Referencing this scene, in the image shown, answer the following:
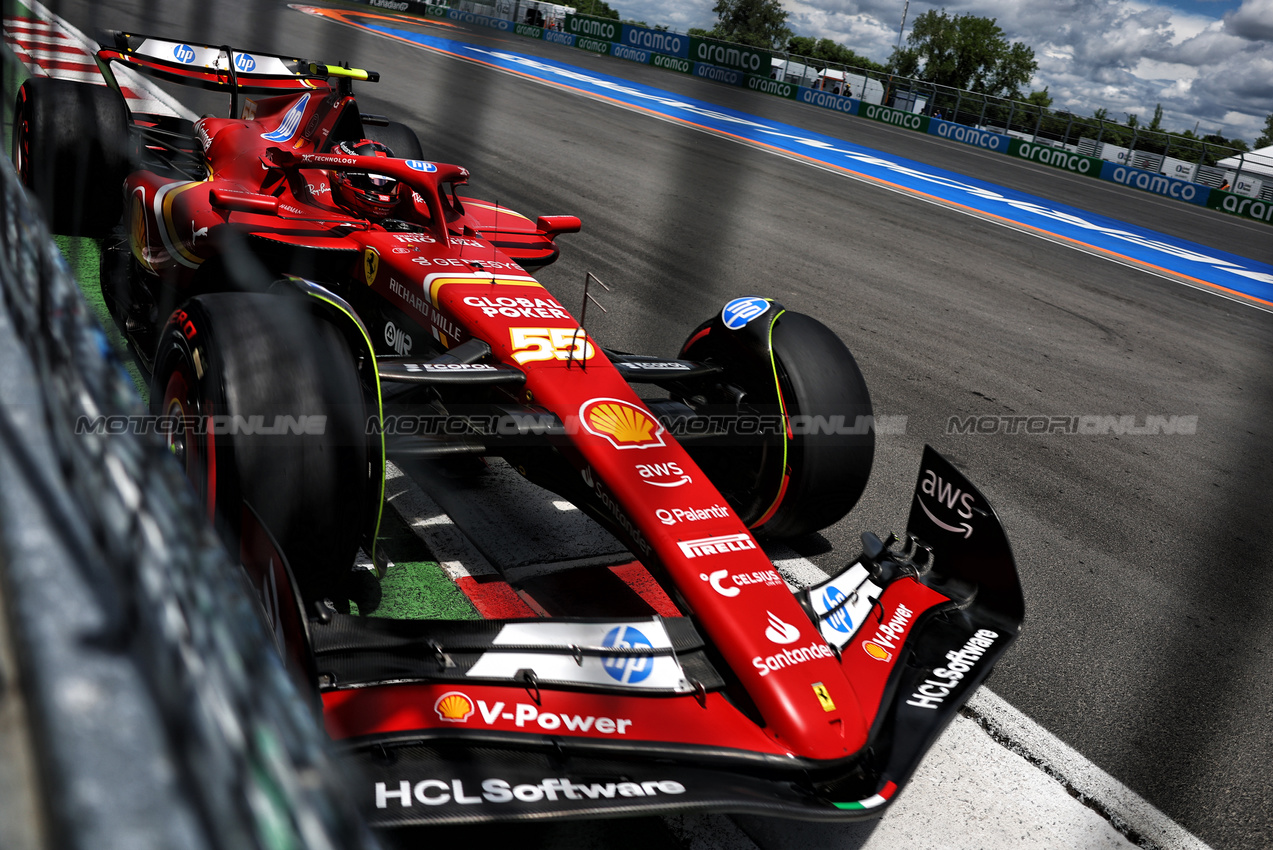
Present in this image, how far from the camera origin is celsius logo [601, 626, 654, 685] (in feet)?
7.20

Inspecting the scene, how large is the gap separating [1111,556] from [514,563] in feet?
8.18

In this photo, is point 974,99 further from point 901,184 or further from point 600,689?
point 600,689

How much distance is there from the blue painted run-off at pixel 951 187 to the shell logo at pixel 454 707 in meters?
11.7

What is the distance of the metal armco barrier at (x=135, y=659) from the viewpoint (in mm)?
399

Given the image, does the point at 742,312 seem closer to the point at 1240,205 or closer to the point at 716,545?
the point at 716,545

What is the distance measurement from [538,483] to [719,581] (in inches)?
31.8

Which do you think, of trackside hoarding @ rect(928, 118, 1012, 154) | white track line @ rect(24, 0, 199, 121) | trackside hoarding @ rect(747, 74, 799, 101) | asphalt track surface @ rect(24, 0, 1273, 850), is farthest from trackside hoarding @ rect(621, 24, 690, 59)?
white track line @ rect(24, 0, 199, 121)

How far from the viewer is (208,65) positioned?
17.4 feet

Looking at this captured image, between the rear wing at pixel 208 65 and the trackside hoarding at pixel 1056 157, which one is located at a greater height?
the trackside hoarding at pixel 1056 157

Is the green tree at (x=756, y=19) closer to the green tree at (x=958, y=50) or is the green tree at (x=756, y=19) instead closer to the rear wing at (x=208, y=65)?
the green tree at (x=958, y=50)

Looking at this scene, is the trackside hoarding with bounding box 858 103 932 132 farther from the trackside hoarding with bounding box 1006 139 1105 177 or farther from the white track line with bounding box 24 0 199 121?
the white track line with bounding box 24 0 199 121

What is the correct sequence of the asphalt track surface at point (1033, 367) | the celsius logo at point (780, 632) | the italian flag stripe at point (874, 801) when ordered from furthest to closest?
the asphalt track surface at point (1033, 367), the celsius logo at point (780, 632), the italian flag stripe at point (874, 801)

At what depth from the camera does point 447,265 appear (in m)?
3.48

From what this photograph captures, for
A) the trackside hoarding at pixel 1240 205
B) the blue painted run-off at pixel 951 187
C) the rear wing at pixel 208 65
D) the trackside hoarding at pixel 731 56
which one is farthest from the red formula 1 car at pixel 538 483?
the trackside hoarding at pixel 731 56
